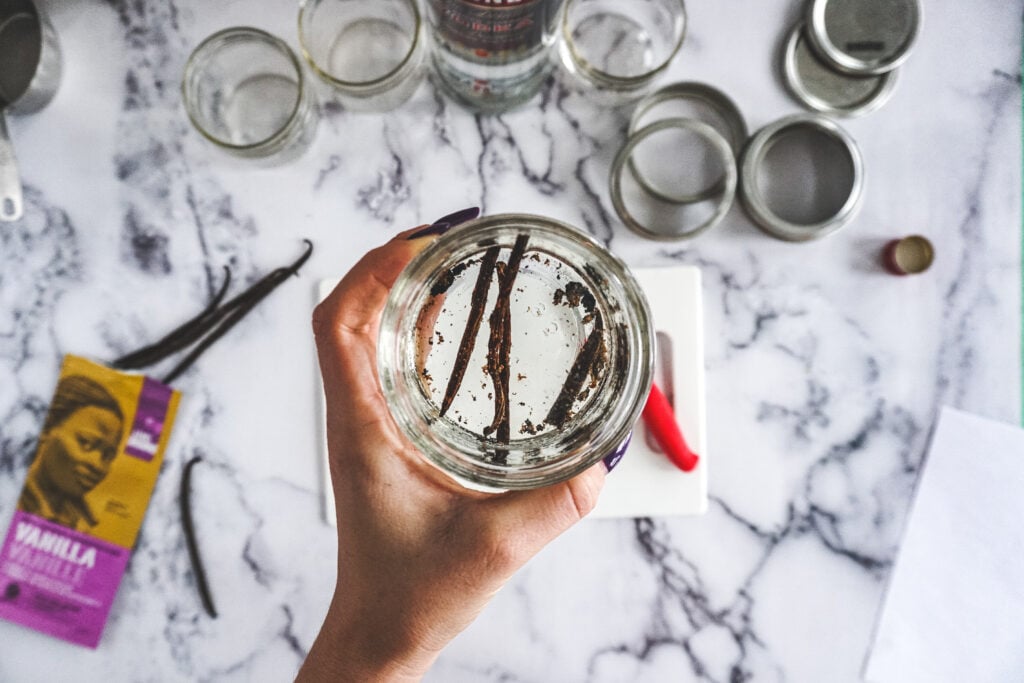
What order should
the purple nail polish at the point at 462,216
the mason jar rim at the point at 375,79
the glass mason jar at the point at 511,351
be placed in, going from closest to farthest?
the glass mason jar at the point at 511,351 < the purple nail polish at the point at 462,216 < the mason jar rim at the point at 375,79

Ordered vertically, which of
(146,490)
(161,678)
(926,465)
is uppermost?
(926,465)

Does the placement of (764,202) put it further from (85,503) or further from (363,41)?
(85,503)

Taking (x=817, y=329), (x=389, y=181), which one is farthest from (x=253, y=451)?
(x=817, y=329)

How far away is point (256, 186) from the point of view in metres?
0.84

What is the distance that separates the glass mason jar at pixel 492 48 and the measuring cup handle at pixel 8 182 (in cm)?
49

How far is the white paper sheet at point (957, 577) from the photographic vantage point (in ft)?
2.79

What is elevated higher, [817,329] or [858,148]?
[858,148]

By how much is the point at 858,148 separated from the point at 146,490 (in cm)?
89

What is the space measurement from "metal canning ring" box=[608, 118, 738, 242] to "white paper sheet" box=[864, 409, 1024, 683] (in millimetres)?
365

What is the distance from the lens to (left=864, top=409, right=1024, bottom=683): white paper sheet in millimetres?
852

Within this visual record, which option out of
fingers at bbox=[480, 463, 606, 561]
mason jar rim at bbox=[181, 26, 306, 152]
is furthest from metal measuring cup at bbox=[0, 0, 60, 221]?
fingers at bbox=[480, 463, 606, 561]

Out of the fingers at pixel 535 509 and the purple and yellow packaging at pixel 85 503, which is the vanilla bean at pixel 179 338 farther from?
the fingers at pixel 535 509

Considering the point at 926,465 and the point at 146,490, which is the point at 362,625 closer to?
the point at 146,490

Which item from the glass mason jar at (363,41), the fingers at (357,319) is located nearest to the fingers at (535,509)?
the fingers at (357,319)
